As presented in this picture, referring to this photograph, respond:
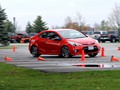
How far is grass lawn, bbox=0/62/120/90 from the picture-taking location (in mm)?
8789

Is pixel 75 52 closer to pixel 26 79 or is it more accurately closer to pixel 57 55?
pixel 57 55

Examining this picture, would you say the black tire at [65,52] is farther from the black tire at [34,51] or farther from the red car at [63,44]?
the black tire at [34,51]

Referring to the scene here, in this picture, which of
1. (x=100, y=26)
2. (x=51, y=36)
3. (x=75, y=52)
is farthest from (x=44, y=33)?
(x=100, y=26)

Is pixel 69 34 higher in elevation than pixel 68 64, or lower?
higher

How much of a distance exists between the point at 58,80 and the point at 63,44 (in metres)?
8.57

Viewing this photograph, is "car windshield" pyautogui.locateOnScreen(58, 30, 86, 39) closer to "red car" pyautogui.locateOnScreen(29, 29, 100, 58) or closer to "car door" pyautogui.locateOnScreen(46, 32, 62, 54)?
"red car" pyautogui.locateOnScreen(29, 29, 100, 58)

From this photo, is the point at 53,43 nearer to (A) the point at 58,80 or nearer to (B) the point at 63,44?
(B) the point at 63,44

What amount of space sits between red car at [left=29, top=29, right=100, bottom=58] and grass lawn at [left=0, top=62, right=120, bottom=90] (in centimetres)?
598

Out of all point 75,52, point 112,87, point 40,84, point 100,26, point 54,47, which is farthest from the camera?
point 100,26

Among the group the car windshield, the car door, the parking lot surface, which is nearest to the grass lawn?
the parking lot surface

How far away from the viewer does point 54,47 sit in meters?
19.1

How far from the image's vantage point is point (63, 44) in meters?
18.5

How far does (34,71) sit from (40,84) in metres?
2.76

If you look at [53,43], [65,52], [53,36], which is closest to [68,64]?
[65,52]
